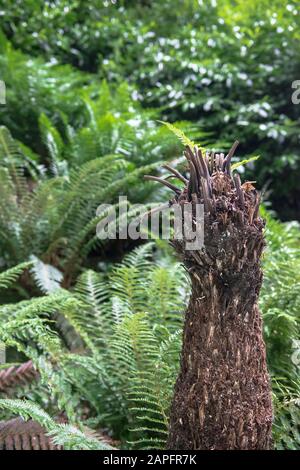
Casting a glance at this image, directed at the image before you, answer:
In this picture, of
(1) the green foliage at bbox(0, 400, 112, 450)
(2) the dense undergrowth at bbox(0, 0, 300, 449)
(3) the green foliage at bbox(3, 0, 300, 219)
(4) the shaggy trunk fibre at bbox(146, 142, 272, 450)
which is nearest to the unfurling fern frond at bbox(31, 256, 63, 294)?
(2) the dense undergrowth at bbox(0, 0, 300, 449)

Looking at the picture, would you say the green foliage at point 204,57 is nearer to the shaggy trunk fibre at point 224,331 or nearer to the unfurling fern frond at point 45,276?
the unfurling fern frond at point 45,276

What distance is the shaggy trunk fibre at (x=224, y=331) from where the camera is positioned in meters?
1.62

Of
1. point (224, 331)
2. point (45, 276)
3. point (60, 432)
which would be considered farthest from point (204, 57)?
point (60, 432)

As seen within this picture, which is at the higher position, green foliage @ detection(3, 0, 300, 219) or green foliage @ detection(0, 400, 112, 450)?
green foliage @ detection(3, 0, 300, 219)

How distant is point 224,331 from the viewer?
1636 millimetres

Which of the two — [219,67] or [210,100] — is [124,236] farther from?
[219,67]

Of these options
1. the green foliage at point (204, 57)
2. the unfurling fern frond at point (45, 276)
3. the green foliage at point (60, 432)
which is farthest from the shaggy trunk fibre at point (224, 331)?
the green foliage at point (204, 57)

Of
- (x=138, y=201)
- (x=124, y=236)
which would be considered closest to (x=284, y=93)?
(x=138, y=201)

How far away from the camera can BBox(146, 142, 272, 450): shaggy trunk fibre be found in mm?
1621

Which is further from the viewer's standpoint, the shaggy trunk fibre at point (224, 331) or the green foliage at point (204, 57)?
the green foliage at point (204, 57)

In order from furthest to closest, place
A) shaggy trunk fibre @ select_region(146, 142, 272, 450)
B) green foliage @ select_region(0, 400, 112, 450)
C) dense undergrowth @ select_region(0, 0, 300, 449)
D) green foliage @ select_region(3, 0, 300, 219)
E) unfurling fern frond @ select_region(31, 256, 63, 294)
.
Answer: green foliage @ select_region(3, 0, 300, 219) → unfurling fern frond @ select_region(31, 256, 63, 294) → dense undergrowth @ select_region(0, 0, 300, 449) → green foliage @ select_region(0, 400, 112, 450) → shaggy trunk fibre @ select_region(146, 142, 272, 450)

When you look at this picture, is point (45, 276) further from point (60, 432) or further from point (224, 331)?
point (224, 331)

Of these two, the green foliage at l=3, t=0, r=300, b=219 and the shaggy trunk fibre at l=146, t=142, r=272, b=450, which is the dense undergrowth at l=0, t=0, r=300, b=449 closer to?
the green foliage at l=3, t=0, r=300, b=219

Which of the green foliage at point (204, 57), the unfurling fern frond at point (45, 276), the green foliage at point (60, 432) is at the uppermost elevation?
the green foliage at point (204, 57)
